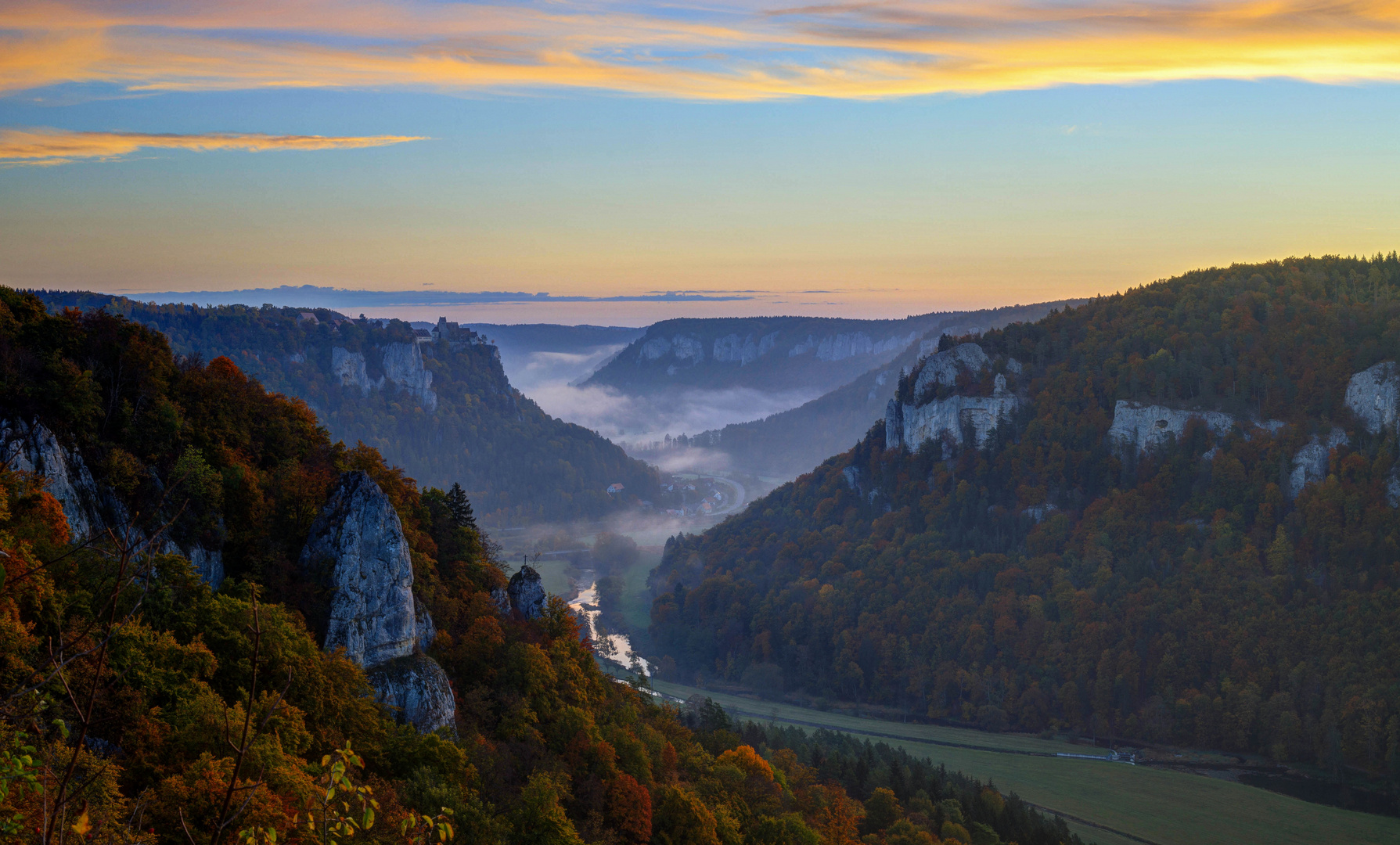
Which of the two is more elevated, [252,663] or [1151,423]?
[1151,423]

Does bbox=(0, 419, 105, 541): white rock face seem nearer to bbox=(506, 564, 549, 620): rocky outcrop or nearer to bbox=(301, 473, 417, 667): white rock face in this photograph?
bbox=(301, 473, 417, 667): white rock face

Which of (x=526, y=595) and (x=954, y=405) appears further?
(x=954, y=405)

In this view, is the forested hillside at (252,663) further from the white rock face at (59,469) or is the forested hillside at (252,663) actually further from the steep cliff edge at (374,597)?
the steep cliff edge at (374,597)

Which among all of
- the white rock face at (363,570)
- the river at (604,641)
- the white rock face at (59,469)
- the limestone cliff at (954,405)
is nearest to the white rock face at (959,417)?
the limestone cliff at (954,405)

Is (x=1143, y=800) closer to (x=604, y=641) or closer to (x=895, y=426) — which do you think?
(x=604, y=641)

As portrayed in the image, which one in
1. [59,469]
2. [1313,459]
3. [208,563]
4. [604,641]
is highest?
[1313,459]

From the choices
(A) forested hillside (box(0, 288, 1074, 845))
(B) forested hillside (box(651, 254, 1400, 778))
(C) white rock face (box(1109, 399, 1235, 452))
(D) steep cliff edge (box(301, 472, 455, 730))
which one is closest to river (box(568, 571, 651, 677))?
(B) forested hillside (box(651, 254, 1400, 778))

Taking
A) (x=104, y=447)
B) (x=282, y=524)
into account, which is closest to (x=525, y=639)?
(x=282, y=524)

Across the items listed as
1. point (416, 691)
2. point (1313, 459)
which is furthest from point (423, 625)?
point (1313, 459)
